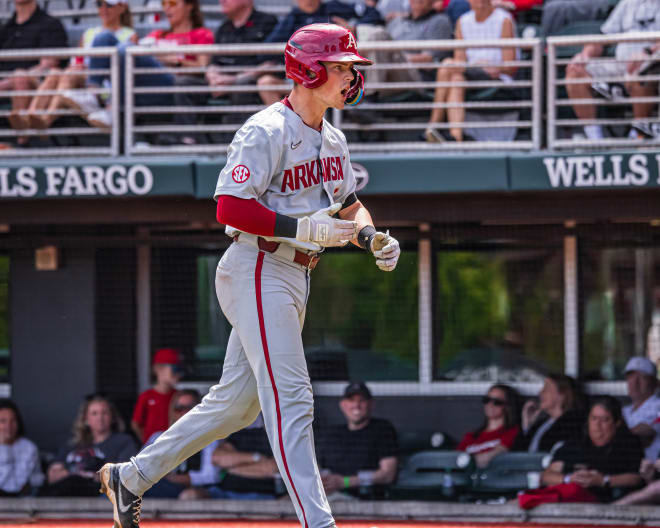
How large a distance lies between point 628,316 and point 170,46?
14.0ft

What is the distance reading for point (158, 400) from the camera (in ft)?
27.0

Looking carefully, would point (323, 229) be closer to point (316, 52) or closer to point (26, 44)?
point (316, 52)

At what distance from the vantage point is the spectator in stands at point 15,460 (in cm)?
794

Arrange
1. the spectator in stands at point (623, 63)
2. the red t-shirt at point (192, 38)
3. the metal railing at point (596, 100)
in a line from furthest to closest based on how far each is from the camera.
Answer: the red t-shirt at point (192, 38)
the spectator in stands at point (623, 63)
the metal railing at point (596, 100)

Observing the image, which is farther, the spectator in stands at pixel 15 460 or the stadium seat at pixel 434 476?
the spectator in stands at pixel 15 460

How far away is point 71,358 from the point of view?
8789 millimetres

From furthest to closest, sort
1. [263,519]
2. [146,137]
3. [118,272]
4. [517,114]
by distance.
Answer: [118,272] < [146,137] < [517,114] < [263,519]

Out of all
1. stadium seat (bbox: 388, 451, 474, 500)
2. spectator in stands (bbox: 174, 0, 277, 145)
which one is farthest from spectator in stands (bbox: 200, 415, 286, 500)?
spectator in stands (bbox: 174, 0, 277, 145)

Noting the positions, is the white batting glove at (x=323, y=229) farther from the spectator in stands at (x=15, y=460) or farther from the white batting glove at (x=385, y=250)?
the spectator in stands at (x=15, y=460)

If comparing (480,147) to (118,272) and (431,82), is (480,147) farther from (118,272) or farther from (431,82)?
(118,272)

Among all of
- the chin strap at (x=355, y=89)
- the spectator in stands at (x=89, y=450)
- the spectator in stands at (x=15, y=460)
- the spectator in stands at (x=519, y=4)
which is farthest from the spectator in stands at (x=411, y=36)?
the chin strap at (x=355, y=89)

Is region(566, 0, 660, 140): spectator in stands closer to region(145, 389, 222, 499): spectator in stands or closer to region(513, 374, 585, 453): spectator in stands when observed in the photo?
region(513, 374, 585, 453): spectator in stands

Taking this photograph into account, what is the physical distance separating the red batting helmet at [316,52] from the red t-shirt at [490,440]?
4.65m

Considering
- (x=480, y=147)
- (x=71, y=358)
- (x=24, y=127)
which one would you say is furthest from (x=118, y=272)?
(x=480, y=147)
